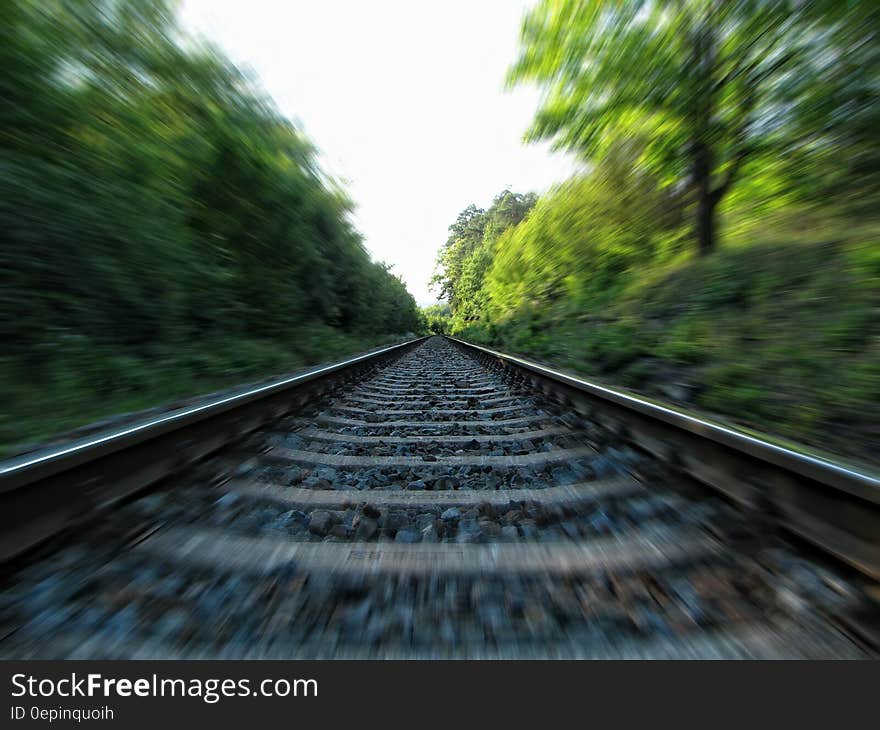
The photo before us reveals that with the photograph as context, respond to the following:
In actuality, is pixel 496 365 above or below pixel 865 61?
below

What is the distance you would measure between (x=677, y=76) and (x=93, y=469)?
308 inches

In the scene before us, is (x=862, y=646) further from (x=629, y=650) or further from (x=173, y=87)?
(x=173, y=87)

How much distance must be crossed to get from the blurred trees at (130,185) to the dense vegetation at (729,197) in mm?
5307

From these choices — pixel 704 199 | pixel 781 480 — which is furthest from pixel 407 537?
pixel 704 199

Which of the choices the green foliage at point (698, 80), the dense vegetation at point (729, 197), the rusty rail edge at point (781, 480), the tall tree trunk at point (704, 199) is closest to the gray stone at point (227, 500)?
the rusty rail edge at point (781, 480)

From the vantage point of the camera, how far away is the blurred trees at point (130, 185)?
3.12 metres

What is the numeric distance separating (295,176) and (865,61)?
830cm

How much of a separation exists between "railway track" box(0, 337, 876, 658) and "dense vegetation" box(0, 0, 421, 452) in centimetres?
138

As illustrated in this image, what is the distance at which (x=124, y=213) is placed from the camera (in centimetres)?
392

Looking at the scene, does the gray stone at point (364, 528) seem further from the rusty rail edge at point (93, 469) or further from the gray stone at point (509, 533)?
the rusty rail edge at point (93, 469)

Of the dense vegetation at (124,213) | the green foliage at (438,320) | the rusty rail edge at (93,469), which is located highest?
the dense vegetation at (124,213)

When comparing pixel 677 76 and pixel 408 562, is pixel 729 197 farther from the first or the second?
pixel 408 562
